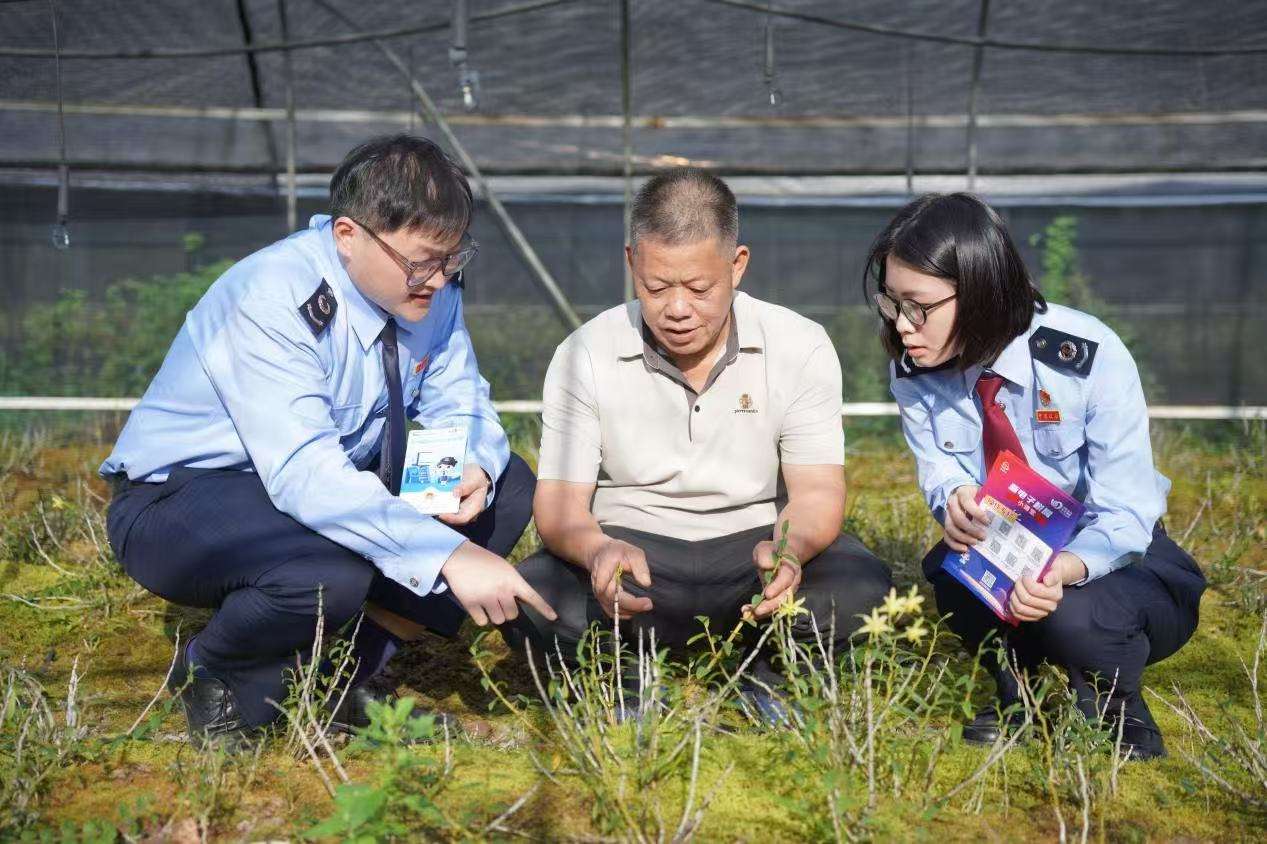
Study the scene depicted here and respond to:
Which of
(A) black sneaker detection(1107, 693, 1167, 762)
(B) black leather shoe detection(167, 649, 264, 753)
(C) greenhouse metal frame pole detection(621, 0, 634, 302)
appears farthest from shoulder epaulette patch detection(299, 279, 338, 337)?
(C) greenhouse metal frame pole detection(621, 0, 634, 302)

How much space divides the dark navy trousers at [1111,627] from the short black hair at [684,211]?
1074mm

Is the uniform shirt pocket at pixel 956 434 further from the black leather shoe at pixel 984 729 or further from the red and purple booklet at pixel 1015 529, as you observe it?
the black leather shoe at pixel 984 729

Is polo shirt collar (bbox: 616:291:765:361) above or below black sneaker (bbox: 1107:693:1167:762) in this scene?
above

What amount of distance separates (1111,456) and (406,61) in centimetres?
533

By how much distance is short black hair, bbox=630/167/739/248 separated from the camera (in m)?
2.87

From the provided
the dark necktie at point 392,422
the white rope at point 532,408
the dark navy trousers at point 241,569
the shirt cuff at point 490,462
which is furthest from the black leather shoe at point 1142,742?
the white rope at point 532,408

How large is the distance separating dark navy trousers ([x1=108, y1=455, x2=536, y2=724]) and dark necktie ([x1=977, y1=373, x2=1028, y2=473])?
1535mm

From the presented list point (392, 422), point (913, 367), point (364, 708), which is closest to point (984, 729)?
point (913, 367)

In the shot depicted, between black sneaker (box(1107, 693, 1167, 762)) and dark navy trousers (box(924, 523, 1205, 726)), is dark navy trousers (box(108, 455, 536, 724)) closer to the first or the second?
dark navy trousers (box(924, 523, 1205, 726))

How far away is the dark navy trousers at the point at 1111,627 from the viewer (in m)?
2.71

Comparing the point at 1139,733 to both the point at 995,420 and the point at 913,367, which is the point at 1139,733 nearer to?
the point at 995,420

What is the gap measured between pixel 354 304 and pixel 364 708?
39.7 inches

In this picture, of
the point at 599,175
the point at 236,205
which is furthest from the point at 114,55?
the point at 599,175

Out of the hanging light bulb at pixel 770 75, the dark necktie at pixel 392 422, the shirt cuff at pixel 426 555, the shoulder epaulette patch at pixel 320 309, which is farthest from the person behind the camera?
the hanging light bulb at pixel 770 75
